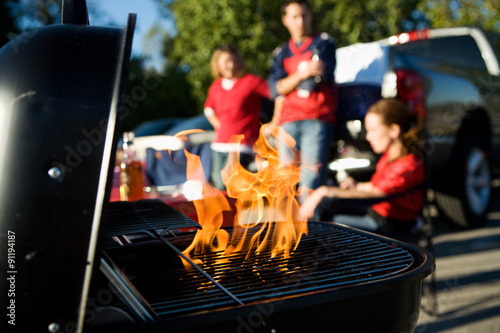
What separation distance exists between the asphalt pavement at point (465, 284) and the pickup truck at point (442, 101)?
13.7 inches

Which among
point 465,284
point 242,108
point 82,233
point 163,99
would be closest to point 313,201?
point 82,233

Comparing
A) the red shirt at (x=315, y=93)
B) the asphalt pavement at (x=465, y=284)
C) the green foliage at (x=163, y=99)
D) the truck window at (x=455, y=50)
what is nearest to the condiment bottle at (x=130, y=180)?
the red shirt at (x=315, y=93)

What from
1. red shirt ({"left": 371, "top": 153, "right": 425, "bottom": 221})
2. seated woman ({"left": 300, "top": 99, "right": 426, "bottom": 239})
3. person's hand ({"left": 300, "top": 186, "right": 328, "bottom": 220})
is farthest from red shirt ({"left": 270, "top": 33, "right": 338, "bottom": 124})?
person's hand ({"left": 300, "top": 186, "right": 328, "bottom": 220})

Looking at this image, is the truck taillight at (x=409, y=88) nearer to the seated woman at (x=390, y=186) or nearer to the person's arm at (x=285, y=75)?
the person's arm at (x=285, y=75)

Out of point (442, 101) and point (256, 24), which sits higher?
point (256, 24)

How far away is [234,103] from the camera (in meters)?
4.14

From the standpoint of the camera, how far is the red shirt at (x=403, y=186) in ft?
8.77

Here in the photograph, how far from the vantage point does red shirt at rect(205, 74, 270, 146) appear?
13.5 feet

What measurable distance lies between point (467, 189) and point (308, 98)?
2.48m

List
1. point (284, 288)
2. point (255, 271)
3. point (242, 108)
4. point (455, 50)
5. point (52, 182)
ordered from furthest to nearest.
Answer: point (455, 50) → point (242, 108) → point (255, 271) → point (284, 288) → point (52, 182)

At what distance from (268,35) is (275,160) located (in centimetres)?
1475

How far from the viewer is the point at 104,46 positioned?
42.4 inches

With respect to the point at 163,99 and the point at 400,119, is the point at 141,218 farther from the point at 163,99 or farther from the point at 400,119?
the point at 163,99

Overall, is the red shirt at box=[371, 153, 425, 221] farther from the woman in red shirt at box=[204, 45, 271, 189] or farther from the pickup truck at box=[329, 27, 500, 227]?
the woman in red shirt at box=[204, 45, 271, 189]
